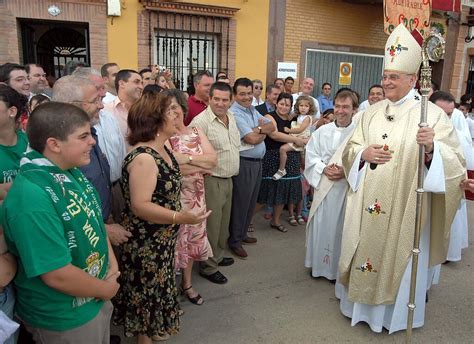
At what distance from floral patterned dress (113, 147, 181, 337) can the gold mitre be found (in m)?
1.78

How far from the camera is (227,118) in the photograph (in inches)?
156

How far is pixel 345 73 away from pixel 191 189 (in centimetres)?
782

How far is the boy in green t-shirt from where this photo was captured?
149 cm

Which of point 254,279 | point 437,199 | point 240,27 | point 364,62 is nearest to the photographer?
point 437,199

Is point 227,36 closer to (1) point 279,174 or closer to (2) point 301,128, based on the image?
(2) point 301,128

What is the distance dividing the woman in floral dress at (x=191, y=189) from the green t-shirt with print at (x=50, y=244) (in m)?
1.36

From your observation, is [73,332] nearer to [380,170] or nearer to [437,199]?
[380,170]

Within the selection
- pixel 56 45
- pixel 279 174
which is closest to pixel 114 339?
pixel 279 174

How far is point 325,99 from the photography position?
29.5 feet

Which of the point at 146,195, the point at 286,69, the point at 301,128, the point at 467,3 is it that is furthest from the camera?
the point at 467,3

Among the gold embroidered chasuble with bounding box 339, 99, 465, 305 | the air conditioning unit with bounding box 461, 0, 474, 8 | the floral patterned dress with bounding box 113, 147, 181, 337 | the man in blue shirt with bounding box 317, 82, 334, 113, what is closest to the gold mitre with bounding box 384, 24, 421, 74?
the gold embroidered chasuble with bounding box 339, 99, 465, 305

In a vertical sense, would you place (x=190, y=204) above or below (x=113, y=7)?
below

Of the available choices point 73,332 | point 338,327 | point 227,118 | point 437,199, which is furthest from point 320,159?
point 73,332

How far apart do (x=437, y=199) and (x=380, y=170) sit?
45 centimetres
